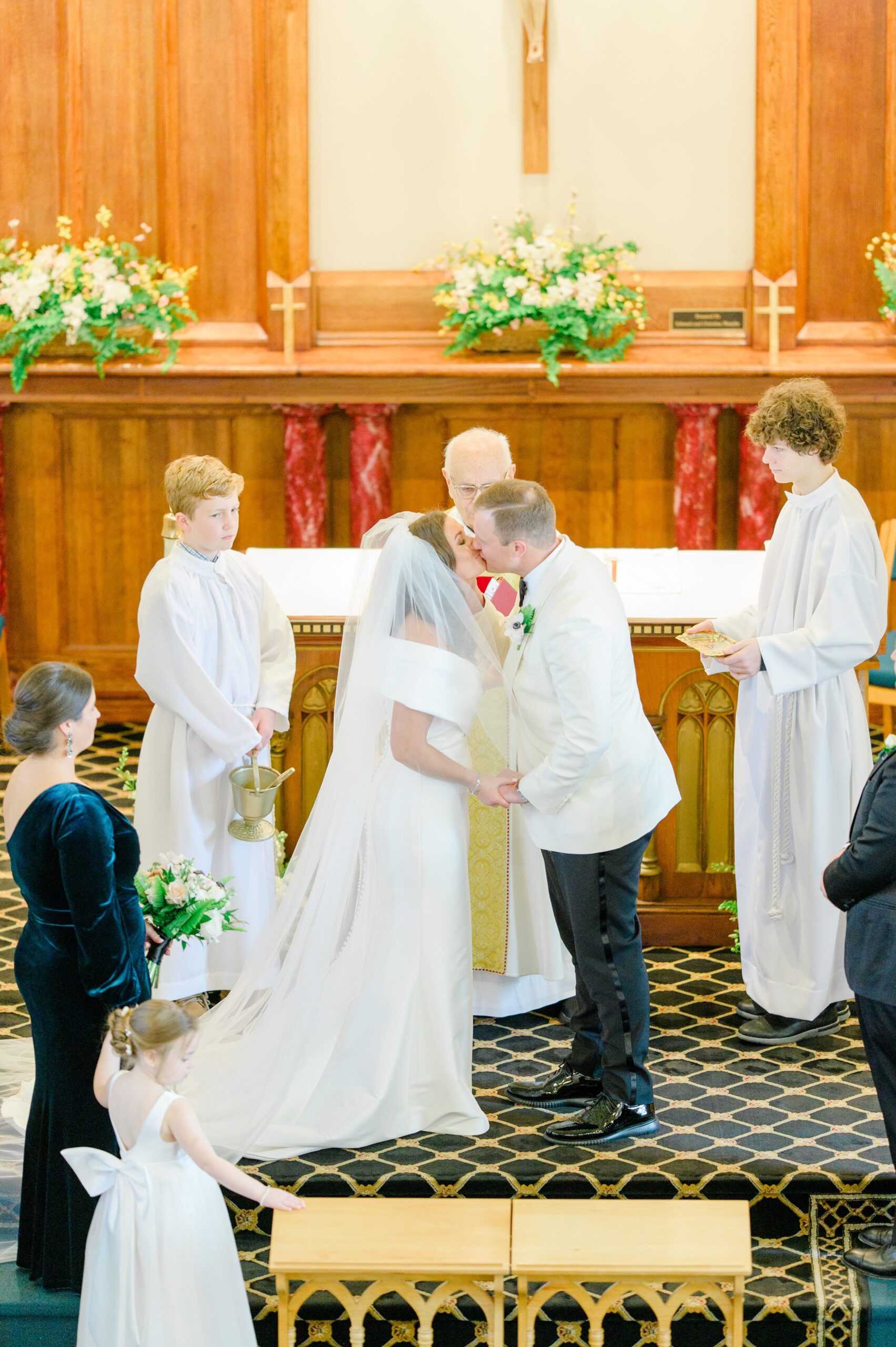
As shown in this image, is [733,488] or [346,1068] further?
[733,488]

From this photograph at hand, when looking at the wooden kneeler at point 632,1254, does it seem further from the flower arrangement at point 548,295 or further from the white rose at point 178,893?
the flower arrangement at point 548,295

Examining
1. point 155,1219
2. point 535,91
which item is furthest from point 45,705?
point 535,91

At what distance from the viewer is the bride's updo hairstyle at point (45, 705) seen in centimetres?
345

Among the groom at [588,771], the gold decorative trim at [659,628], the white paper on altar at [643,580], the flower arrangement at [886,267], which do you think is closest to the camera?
the groom at [588,771]

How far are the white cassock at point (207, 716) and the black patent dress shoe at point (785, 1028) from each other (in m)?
1.55

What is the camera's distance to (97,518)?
331 inches

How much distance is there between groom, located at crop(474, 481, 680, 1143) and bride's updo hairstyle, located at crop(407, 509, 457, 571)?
12 cm

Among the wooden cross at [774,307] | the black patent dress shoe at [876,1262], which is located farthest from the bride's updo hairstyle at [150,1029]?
the wooden cross at [774,307]

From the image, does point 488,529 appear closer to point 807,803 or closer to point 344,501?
point 807,803

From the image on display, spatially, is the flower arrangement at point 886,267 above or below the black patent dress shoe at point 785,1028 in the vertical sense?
above

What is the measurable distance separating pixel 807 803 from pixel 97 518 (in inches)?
185

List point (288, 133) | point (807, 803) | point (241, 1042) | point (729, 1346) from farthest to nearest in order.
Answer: point (288, 133), point (807, 803), point (241, 1042), point (729, 1346)

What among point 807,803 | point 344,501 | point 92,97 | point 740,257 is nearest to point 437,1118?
point 807,803

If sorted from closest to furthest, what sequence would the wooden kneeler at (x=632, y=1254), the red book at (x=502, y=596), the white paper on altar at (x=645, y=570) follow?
1. the wooden kneeler at (x=632, y=1254)
2. the red book at (x=502, y=596)
3. the white paper on altar at (x=645, y=570)
